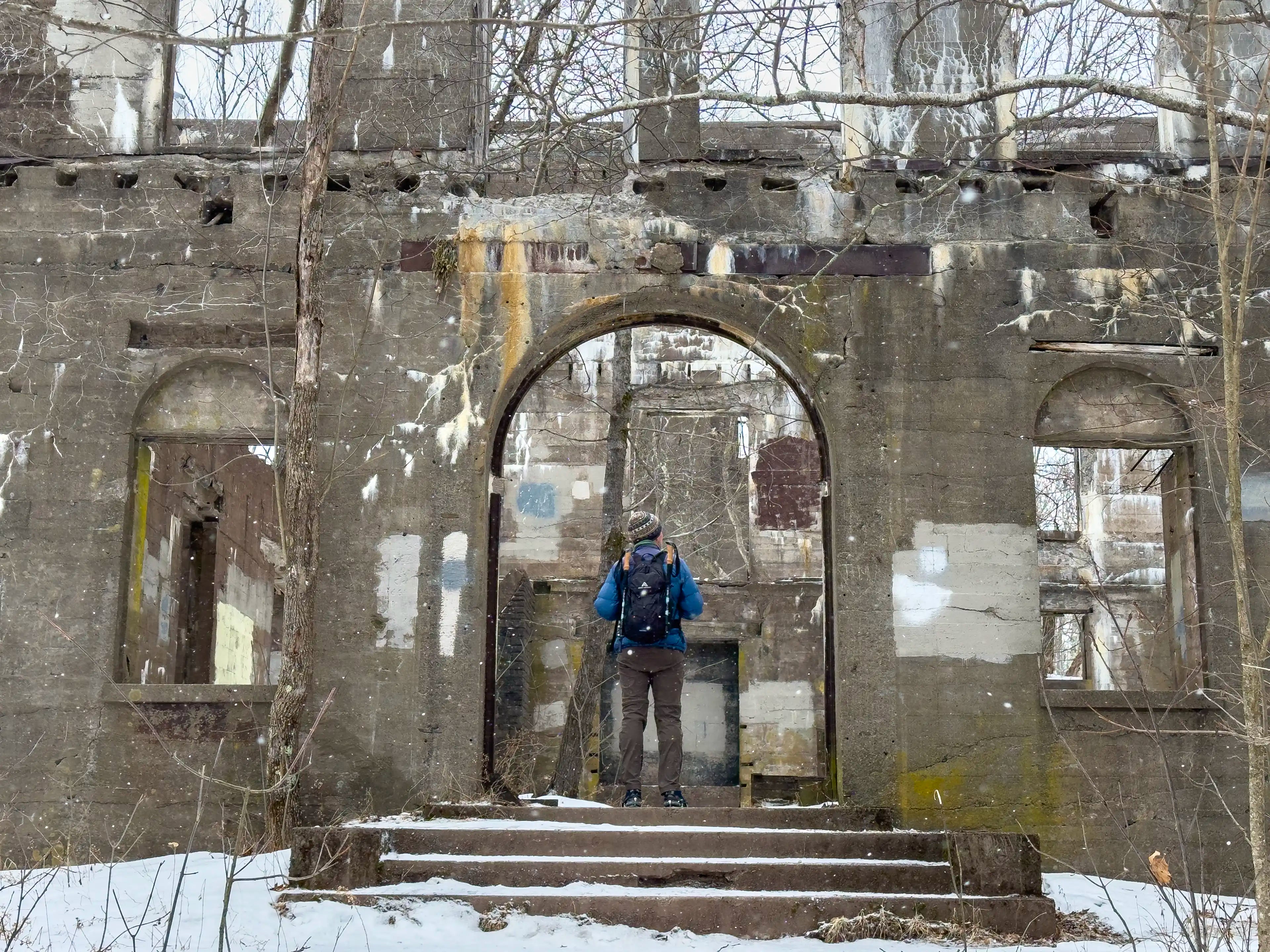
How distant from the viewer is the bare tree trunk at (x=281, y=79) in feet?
39.5

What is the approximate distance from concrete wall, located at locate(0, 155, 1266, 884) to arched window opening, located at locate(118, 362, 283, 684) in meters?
0.25

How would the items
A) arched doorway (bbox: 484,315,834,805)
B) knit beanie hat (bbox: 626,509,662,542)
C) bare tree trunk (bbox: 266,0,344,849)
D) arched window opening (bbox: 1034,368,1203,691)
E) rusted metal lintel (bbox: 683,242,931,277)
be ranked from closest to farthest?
bare tree trunk (bbox: 266,0,344,849) → knit beanie hat (bbox: 626,509,662,542) → rusted metal lintel (bbox: 683,242,931,277) → arched doorway (bbox: 484,315,834,805) → arched window opening (bbox: 1034,368,1203,691)

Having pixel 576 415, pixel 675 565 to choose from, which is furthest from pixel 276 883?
pixel 576 415

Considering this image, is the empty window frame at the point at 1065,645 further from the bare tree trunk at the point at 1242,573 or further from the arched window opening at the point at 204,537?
the bare tree trunk at the point at 1242,573

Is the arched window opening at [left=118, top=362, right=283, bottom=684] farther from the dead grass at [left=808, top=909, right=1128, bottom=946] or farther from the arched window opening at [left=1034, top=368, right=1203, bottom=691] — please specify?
the arched window opening at [left=1034, top=368, right=1203, bottom=691]

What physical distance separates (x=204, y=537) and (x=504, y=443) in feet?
26.4

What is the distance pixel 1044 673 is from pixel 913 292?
2899 millimetres

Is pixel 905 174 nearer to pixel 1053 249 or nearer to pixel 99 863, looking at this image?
pixel 1053 249

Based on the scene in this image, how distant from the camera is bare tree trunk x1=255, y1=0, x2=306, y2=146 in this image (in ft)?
39.5

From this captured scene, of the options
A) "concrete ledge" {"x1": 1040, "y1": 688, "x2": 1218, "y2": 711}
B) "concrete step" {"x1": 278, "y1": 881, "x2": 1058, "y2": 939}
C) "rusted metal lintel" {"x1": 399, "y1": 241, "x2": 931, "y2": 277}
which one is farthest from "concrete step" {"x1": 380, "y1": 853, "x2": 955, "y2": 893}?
"rusted metal lintel" {"x1": 399, "y1": 241, "x2": 931, "y2": 277}

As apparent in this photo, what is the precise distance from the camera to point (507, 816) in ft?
28.3

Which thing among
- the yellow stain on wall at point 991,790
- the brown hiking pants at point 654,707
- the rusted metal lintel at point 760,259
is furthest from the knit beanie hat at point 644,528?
the yellow stain on wall at point 991,790

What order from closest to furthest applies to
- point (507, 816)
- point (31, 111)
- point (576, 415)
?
point (507, 816) → point (31, 111) → point (576, 415)

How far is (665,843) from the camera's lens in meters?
7.88
